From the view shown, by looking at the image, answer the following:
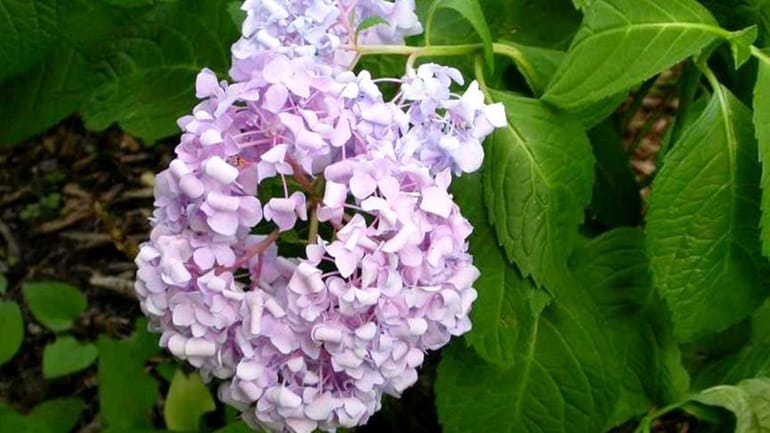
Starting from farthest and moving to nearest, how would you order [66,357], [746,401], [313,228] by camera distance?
[66,357], [746,401], [313,228]

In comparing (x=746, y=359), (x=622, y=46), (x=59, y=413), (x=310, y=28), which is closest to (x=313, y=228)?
(x=310, y=28)

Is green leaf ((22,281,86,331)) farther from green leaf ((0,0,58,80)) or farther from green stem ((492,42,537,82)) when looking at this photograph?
green stem ((492,42,537,82))

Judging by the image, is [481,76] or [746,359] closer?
[481,76]

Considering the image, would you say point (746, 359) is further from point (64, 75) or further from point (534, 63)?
point (64, 75)

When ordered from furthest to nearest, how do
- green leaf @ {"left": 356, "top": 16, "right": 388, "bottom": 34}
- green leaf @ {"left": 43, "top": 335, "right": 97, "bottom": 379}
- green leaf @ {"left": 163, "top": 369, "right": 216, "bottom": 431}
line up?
green leaf @ {"left": 43, "top": 335, "right": 97, "bottom": 379} → green leaf @ {"left": 163, "top": 369, "right": 216, "bottom": 431} → green leaf @ {"left": 356, "top": 16, "right": 388, "bottom": 34}

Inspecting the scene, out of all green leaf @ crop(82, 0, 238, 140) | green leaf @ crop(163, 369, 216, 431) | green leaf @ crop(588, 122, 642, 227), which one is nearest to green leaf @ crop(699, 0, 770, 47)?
green leaf @ crop(588, 122, 642, 227)

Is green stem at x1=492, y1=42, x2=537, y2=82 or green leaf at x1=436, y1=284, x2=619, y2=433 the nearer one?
green stem at x1=492, y1=42, x2=537, y2=82

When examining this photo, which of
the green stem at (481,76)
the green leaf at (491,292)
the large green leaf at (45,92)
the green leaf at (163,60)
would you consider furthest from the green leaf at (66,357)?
the green stem at (481,76)
